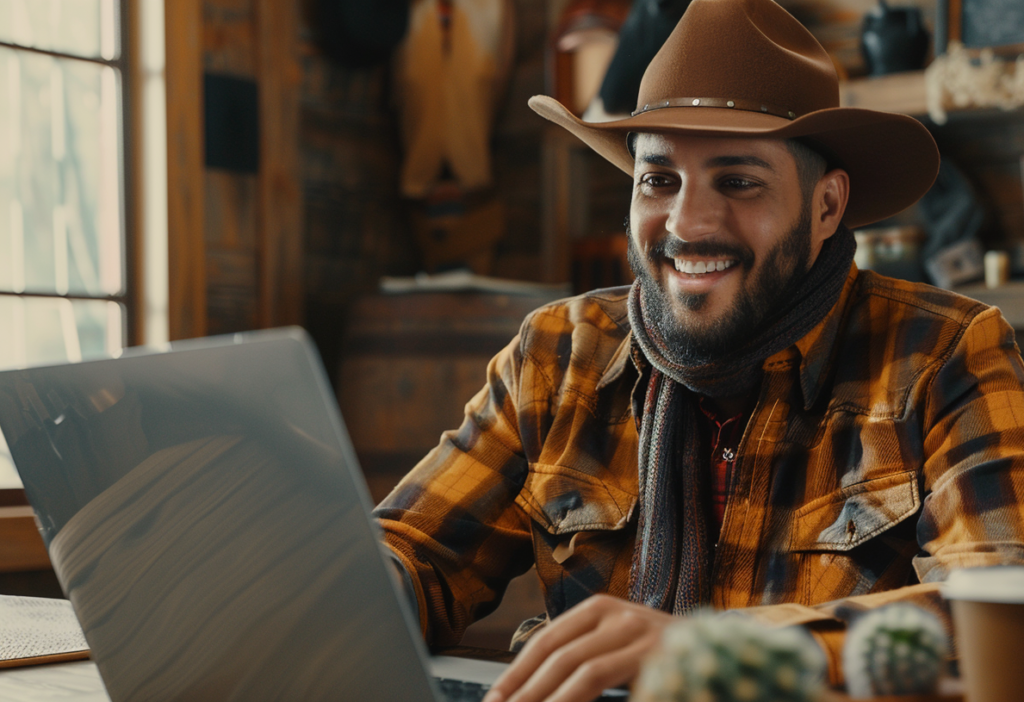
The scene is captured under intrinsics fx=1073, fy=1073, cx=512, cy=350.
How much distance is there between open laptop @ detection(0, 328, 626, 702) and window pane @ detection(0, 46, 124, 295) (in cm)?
205

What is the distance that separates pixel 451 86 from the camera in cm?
325

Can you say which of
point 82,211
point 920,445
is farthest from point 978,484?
point 82,211

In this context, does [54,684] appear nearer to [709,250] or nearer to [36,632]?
[36,632]

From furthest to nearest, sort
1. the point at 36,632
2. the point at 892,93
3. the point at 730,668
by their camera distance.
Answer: the point at 892,93
the point at 36,632
the point at 730,668

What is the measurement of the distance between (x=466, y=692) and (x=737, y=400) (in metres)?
0.66

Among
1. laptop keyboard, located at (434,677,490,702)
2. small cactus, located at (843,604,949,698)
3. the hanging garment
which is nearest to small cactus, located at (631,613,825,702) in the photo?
small cactus, located at (843,604,949,698)

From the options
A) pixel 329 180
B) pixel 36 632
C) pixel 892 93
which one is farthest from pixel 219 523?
→ pixel 329 180

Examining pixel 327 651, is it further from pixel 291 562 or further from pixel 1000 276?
pixel 1000 276

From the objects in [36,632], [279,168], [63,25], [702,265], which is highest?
[63,25]

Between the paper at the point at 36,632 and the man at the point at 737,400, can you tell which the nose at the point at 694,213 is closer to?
the man at the point at 737,400

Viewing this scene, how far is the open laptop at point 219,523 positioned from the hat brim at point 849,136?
0.72m

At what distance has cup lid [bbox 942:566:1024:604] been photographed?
0.45 m

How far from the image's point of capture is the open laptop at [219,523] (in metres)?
0.51

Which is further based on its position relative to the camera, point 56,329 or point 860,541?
point 56,329
